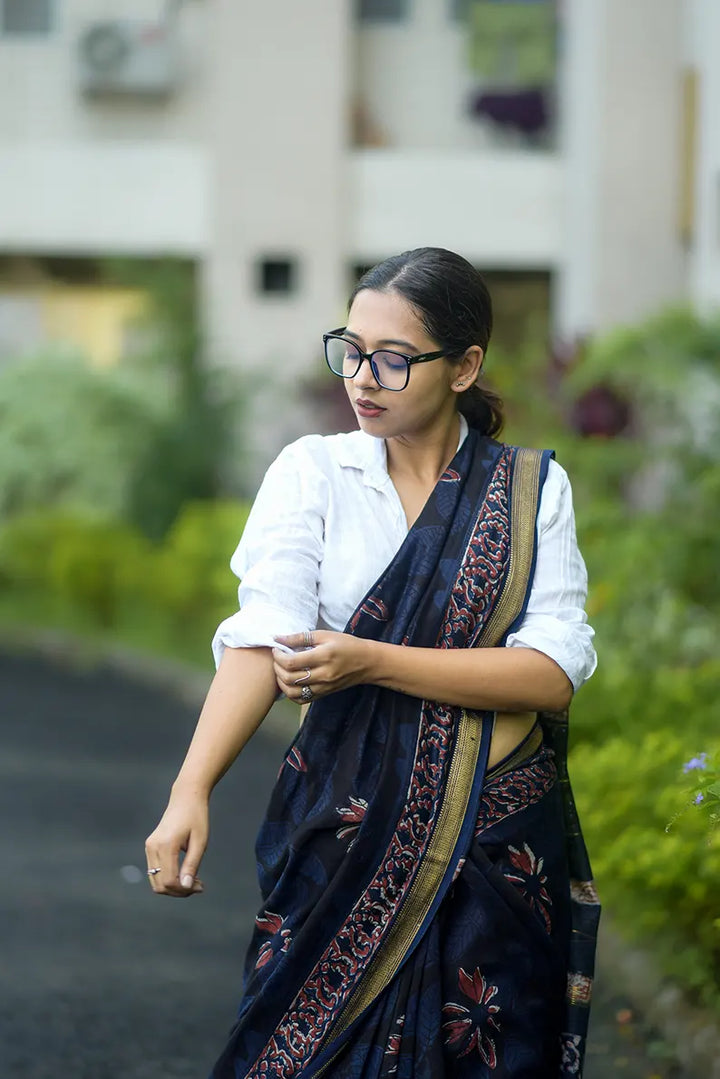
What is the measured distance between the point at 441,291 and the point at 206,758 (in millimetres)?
827

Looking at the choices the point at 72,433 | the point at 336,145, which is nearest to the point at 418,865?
the point at 72,433

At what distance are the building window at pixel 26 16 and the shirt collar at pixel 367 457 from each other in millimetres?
19033

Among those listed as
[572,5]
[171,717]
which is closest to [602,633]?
[171,717]

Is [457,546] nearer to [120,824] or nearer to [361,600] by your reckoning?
[361,600]

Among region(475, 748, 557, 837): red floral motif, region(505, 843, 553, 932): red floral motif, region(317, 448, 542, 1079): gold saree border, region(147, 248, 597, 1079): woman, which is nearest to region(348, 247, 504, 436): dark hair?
region(147, 248, 597, 1079): woman

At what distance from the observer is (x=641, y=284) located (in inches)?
764

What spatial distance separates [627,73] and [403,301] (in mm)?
17072

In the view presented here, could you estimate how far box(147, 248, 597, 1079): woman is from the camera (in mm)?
2781

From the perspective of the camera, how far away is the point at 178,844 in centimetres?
264

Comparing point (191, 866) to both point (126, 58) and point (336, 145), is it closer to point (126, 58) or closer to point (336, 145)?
point (336, 145)

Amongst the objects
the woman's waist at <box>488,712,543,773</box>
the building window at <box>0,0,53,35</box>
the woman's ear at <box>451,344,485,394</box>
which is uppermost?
the building window at <box>0,0,53,35</box>

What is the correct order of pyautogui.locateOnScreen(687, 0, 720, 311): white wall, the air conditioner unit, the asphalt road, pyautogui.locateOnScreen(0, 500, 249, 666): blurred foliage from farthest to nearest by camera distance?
1. the air conditioner unit
2. pyautogui.locateOnScreen(687, 0, 720, 311): white wall
3. pyautogui.locateOnScreen(0, 500, 249, 666): blurred foliage
4. the asphalt road

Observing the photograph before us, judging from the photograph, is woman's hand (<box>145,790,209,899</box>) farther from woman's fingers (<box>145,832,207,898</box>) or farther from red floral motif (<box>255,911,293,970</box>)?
red floral motif (<box>255,911,293,970</box>)

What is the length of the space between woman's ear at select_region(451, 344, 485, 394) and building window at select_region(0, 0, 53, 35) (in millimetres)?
19047
